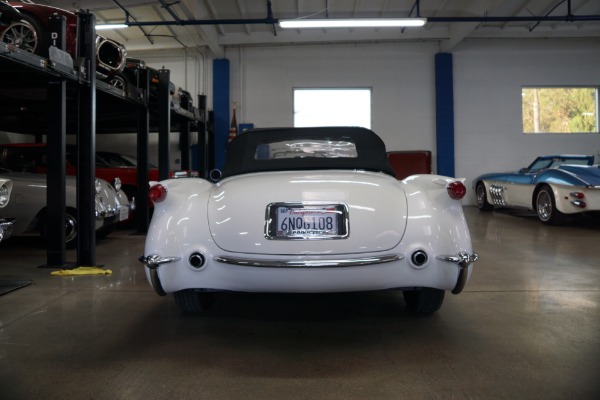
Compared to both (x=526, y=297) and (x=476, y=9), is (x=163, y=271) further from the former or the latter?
(x=476, y=9)

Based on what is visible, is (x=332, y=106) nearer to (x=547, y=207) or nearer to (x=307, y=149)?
(x=547, y=207)

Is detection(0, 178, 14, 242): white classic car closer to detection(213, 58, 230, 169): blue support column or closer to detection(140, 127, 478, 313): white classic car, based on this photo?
detection(140, 127, 478, 313): white classic car

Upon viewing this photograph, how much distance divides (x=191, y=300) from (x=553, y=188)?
22.6 ft

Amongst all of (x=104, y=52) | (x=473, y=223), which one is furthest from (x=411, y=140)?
(x=104, y=52)

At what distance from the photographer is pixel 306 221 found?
230 centimetres

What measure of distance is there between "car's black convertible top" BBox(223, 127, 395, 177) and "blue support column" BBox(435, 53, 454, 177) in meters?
10.6

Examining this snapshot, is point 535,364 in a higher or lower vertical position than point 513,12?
lower

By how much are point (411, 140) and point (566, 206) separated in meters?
6.48

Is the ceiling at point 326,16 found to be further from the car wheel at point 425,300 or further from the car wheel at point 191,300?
the car wheel at point 425,300

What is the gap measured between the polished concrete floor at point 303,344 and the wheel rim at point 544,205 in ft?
14.1

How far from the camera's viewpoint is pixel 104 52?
18.8ft

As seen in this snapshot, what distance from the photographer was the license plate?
2283 mm

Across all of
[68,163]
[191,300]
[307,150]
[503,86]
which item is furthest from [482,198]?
[191,300]

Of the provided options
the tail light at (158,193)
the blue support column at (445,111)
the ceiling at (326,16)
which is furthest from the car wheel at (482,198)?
the tail light at (158,193)
